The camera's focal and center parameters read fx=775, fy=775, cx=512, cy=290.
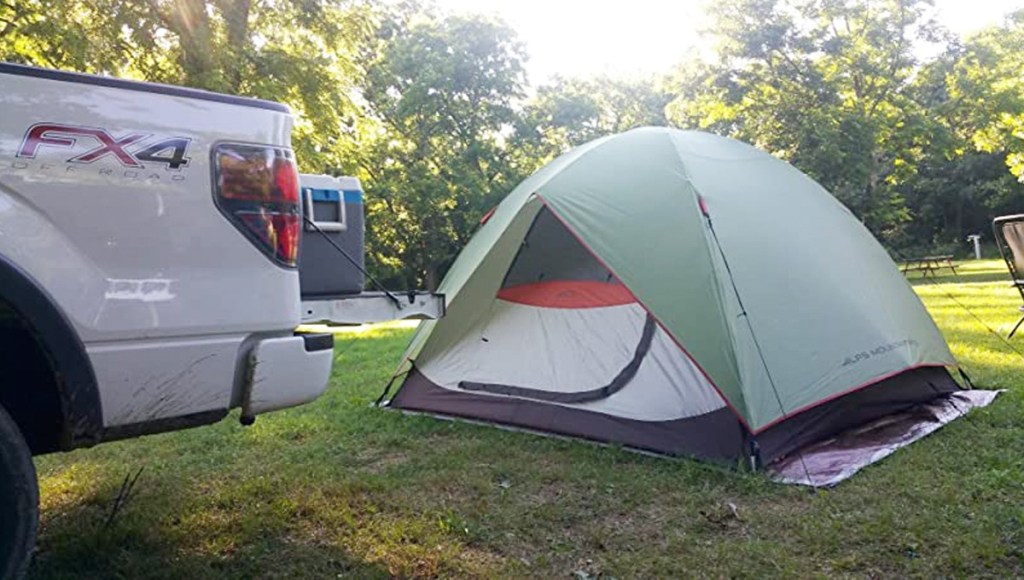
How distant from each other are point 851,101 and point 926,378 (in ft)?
53.1

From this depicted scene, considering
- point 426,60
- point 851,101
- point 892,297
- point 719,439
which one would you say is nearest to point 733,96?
point 851,101

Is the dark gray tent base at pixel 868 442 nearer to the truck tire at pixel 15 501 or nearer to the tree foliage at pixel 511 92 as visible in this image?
the tree foliage at pixel 511 92

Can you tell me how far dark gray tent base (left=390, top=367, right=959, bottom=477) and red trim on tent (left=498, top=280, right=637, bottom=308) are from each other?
0.67 metres

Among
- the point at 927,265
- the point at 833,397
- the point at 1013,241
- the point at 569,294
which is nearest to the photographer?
the point at 833,397

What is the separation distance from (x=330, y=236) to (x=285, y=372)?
692 mm

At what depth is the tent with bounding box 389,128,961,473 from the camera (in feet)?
13.0

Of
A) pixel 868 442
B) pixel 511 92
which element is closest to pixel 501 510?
pixel 868 442

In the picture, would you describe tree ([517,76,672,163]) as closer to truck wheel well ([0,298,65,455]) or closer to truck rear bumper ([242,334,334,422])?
truck rear bumper ([242,334,334,422])

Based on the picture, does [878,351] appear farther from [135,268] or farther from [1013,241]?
[135,268]

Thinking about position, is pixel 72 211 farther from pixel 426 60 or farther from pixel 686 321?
pixel 426 60

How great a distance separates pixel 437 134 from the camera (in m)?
24.0

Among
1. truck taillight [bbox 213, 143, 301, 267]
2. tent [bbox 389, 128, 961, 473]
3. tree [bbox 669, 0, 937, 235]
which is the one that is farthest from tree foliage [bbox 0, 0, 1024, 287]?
truck taillight [bbox 213, 143, 301, 267]

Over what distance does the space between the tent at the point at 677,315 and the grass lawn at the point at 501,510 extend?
31 cm

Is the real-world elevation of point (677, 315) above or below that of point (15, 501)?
below
